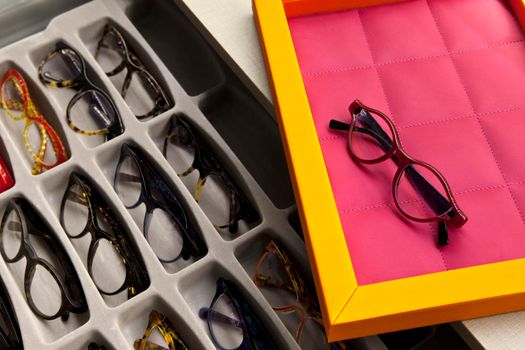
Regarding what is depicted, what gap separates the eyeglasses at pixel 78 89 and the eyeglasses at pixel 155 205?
0.05 meters

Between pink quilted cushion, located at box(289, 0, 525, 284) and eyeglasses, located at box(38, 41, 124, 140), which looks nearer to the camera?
pink quilted cushion, located at box(289, 0, 525, 284)

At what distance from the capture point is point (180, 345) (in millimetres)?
690

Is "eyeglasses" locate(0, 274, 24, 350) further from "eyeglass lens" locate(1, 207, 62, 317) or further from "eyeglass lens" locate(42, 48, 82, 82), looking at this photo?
"eyeglass lens" locate(42, 48, 82, 82)

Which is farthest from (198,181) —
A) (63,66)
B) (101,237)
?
(63,66)

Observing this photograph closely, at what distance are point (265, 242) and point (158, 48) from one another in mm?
333

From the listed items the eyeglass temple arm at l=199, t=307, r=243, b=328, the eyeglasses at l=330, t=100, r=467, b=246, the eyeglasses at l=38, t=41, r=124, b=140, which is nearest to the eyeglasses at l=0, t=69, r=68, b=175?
the eyeglasses at l=38, t=41, r=124, b=140

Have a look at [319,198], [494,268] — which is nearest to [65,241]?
[319,198]

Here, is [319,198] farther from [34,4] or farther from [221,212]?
[34,4]

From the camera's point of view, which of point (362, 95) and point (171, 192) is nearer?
point (362, 95)

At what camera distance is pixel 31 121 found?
811 mm

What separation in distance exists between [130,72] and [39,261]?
10.1 inches

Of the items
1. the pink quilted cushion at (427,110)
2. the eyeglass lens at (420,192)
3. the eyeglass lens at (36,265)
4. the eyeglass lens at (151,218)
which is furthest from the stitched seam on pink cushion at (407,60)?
the eyeglass lens at (36,265)

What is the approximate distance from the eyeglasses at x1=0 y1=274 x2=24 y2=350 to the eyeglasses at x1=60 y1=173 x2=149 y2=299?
9 centimetres

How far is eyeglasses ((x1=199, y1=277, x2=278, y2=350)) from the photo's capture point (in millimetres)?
682
